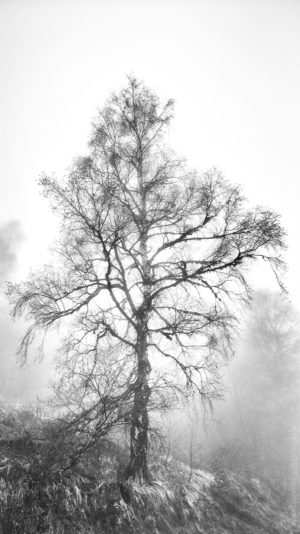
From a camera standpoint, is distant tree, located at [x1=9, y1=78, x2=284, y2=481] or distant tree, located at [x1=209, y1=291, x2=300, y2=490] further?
distant tree, located at [x1=209, y1=291, x2=300, y2=490]

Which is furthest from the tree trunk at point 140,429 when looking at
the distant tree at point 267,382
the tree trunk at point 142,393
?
the distant tree at point 267,382

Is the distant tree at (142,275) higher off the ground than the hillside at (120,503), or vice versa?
the distant tree at (142,275)

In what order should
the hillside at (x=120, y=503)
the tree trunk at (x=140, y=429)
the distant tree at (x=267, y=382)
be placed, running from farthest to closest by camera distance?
the distant tree at (x=267, y=382) → the tree trunk at (x=140, y=429) → the hillside at (x=120, y=503)

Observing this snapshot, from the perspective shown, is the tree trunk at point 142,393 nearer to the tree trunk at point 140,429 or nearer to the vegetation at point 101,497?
the tree trunk at point 140,429

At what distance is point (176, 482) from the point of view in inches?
291

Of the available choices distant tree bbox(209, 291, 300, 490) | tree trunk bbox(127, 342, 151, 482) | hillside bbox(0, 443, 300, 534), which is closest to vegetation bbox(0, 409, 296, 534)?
hillside bbox(0, 443, 300, 534)

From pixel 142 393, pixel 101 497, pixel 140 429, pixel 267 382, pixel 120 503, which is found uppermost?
pixel 267 382

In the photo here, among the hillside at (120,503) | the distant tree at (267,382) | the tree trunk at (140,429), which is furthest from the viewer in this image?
the distant tree at (267,382)

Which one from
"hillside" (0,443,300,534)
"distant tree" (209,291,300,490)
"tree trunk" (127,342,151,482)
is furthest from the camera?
"distant tree" (209,291,300,490)

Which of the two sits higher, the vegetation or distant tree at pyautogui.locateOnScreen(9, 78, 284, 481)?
distant tree at pyautogui.locateOnScreen(9, 78, 284, 481)

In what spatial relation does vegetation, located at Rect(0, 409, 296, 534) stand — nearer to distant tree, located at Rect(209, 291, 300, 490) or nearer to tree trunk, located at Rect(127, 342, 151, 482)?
tree trunk, located at Rect(127, 342, 151, 482)

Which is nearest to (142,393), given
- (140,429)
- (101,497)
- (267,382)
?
(140,429)

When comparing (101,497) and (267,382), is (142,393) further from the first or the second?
(267,382)

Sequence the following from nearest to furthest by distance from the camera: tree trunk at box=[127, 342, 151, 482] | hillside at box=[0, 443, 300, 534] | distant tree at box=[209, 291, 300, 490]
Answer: hillside at box=[0, 443, 300, 534], tree trunk at box=[127, 342, 151, 482], distant tree at box=[209, 291, 300, 490]
